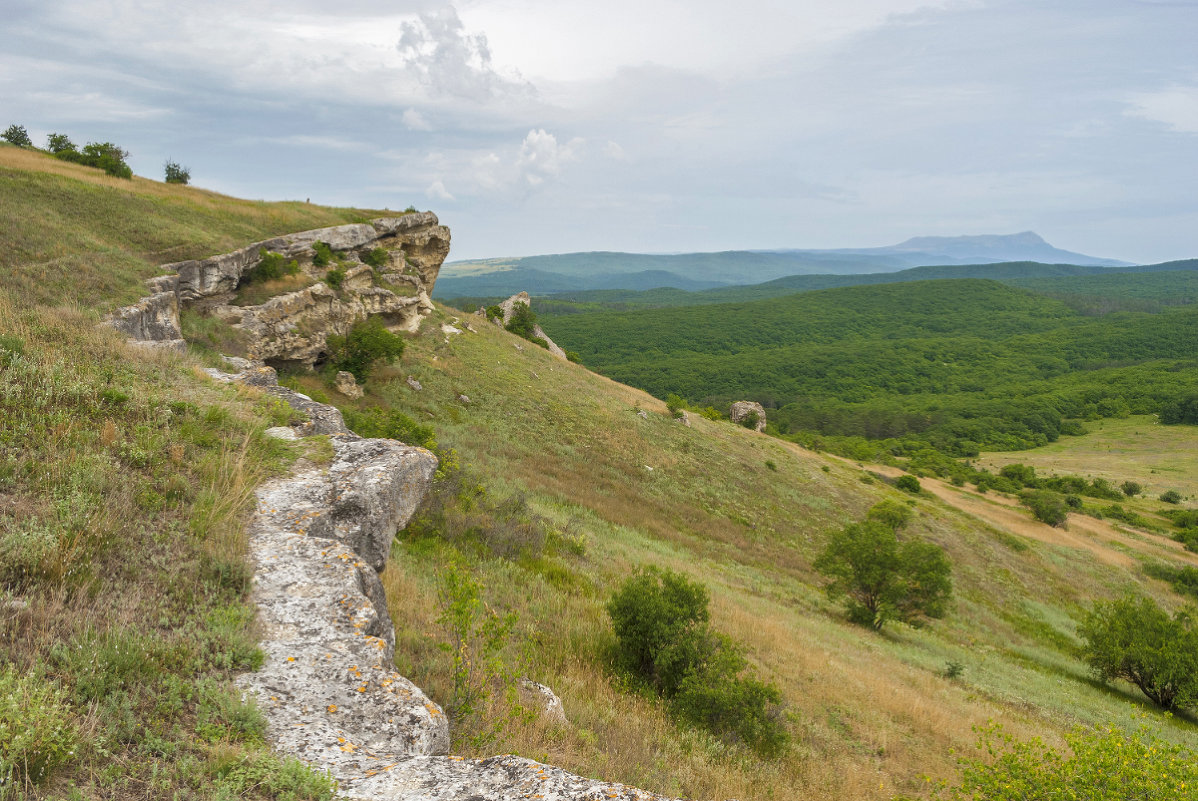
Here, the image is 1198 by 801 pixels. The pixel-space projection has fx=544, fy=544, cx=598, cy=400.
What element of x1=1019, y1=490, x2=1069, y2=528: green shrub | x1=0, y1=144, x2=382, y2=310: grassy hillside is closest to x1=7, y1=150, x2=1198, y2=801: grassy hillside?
x1=0, y1=144, x2=382, y2=310: grassy hillside

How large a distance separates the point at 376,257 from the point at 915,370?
151537 mm

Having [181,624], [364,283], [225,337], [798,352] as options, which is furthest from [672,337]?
[181,624]

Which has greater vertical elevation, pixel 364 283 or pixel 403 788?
pixel 364 283

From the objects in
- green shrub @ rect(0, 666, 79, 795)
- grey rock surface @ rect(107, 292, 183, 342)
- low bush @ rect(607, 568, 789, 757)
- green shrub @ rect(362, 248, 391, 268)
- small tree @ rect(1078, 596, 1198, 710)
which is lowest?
small tree @ rect(1078, 596, 1198, 710)

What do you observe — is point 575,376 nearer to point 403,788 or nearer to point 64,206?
point 64,206

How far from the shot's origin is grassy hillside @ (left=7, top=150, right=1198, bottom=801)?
3586 mm

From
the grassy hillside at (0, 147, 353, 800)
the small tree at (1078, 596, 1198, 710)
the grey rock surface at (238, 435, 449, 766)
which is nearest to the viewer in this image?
the grassy hillside at (0, 147, 353, 800)

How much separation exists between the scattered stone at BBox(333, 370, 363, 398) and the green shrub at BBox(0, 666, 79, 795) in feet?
72.5

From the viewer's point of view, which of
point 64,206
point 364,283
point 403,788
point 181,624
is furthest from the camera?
point 364,283

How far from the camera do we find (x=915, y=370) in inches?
5822

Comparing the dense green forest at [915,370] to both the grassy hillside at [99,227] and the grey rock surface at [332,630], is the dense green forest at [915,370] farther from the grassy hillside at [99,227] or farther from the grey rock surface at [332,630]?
the grey rock surface at [332,630]

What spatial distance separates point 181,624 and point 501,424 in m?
24.3

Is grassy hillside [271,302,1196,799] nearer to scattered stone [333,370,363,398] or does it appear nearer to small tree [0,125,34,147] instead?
scattered stone [333,370,363,398]

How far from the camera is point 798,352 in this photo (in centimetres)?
16088
